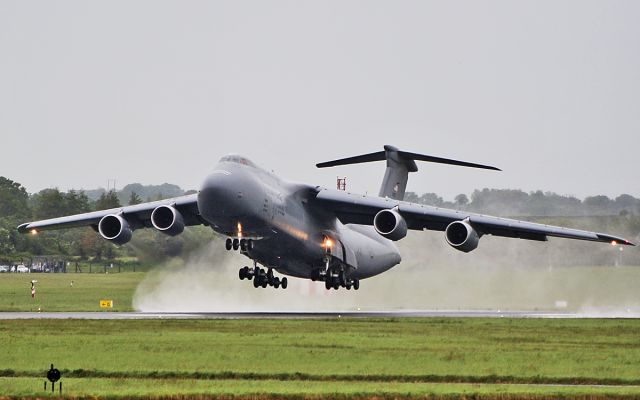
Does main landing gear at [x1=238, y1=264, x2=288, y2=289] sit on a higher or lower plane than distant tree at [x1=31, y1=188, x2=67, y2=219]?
lower

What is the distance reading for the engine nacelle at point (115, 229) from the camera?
4253cm

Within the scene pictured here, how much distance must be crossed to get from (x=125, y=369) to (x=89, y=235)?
51619 millimetres

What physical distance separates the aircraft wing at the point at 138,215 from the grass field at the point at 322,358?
829 cm

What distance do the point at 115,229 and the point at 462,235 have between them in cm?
1148

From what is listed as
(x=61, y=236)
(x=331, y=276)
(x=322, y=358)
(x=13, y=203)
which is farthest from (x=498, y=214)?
(x=13, y=203)

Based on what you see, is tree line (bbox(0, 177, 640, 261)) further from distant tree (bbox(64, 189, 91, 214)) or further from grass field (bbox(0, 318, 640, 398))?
grass field (bbox(0, 318, 640, 398))

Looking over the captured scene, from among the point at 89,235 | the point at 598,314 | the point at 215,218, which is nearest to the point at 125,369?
the point at 215,218

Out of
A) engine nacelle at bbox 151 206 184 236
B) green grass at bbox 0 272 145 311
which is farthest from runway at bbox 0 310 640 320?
green grass at bbox 0 272 145 311

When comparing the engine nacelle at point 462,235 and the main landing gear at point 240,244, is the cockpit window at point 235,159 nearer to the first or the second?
the main landing gear at point 240,244

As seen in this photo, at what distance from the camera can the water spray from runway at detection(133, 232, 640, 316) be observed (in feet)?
152

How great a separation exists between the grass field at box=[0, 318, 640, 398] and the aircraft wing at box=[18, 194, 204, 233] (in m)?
8.29

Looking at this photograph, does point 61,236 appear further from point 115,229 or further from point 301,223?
point 301,223

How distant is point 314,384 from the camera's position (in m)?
21.6

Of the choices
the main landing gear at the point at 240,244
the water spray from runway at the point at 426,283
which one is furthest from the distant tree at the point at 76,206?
the main landing gear at the point at 240,244
